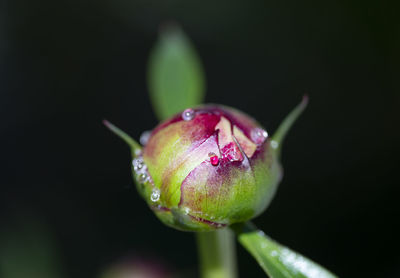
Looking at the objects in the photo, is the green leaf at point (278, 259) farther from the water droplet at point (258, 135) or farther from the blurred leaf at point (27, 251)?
the blurred leaf at point (27, 251)

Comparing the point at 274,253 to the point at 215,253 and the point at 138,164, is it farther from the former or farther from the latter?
the point at 138,164

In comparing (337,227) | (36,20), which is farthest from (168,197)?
(36,20)

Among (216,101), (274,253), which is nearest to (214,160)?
(274,253)

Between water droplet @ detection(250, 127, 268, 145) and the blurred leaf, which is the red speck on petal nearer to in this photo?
water droplet @ detection(250, 127, 268, 145)

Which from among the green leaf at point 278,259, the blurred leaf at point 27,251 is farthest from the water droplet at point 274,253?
the blurred leaf at point 27,251

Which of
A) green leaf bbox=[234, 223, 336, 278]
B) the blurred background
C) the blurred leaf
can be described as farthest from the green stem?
the blurred background

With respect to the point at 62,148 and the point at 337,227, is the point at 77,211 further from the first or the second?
the point at 337,227
